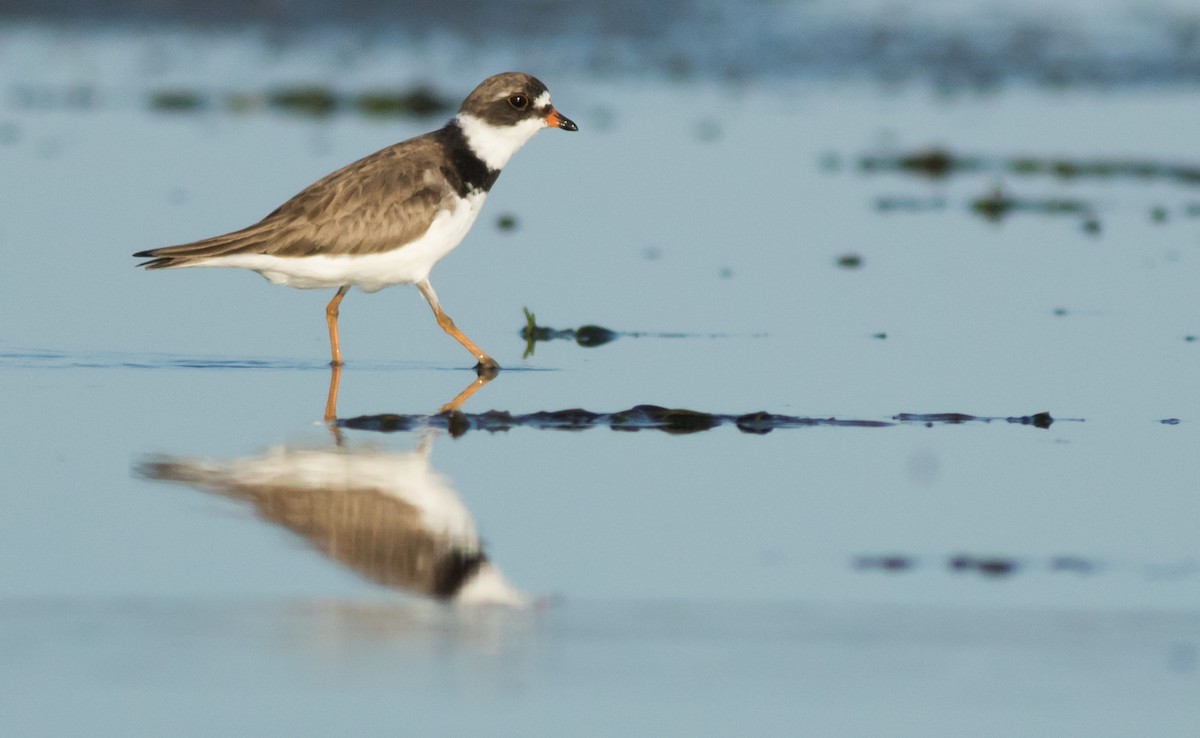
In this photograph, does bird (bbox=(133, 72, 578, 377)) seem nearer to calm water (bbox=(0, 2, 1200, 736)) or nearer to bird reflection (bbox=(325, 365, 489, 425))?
bird reflection (bbox=(325, 365, 489, 425))

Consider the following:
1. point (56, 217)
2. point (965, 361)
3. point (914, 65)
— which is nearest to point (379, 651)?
point (965, 361)

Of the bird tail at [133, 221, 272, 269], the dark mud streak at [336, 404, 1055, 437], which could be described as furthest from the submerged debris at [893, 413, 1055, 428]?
the bird tail at [133, 221, 272, 269]

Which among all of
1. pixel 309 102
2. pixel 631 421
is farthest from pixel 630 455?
pixel 309 102

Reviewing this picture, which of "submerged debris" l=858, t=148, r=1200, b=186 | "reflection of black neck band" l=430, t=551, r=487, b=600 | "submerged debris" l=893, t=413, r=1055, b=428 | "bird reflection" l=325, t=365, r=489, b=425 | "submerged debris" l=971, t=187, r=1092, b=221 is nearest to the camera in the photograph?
"reflection of black neck band" l=430, t=551, r=487, b=600

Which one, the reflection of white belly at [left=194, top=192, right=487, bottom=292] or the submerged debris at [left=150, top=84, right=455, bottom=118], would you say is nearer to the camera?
the reflection of white belly at [left=194, top=192, right=487, bottom=292]

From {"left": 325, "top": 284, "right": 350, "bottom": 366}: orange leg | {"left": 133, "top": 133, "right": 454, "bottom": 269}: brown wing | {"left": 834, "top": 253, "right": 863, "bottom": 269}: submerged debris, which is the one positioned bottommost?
{"left": 325, "top": 284, "right": 350, "bottom": 366}: orange leg

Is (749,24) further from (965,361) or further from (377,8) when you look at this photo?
(965,361)

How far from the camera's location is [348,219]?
867cm

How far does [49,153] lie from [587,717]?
1087 cm

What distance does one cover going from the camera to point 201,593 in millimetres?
5250

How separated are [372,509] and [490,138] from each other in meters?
3.42

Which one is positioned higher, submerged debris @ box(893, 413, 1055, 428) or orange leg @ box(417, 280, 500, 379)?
orange leg @ box(417, 280, 500, 379)

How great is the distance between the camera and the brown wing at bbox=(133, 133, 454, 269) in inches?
337

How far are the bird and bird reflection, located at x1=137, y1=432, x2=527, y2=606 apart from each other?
172 cm
